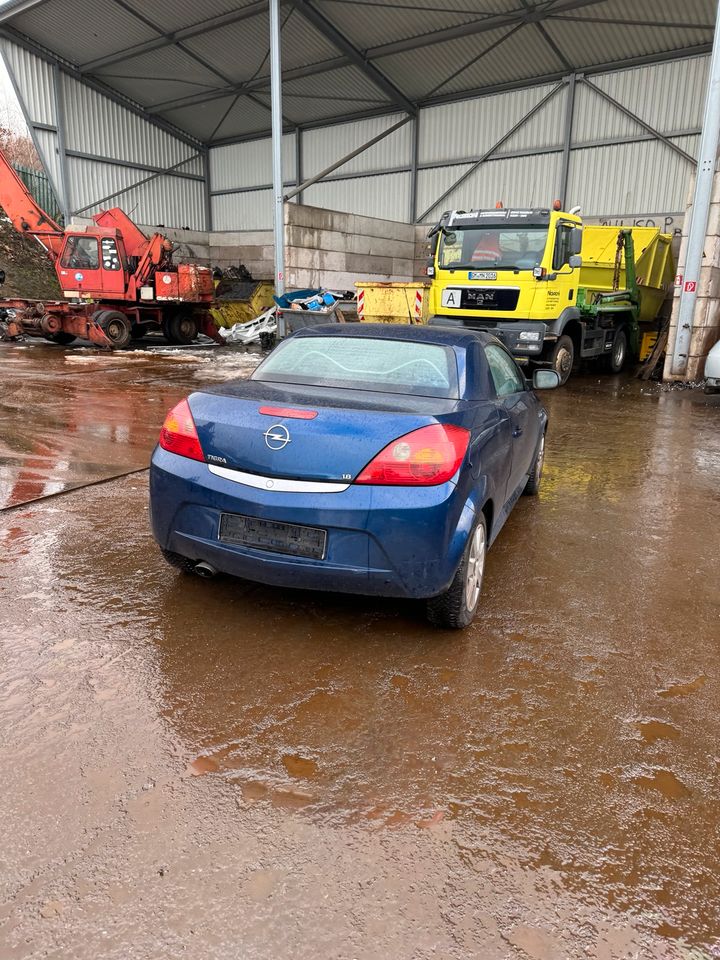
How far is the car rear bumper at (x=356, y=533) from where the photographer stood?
9.47ft

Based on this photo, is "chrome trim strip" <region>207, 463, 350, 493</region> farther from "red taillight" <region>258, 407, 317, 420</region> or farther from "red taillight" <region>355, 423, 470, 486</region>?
"red taillight" <region>258, 407, 317, 420</region>

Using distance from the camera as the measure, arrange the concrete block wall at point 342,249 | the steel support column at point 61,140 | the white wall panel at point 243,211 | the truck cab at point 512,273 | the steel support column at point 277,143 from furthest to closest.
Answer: the white wall panel at point 243,211 < the steel support column at point 61,140 < the concrete block wall at point 342,249 < the steel support column at point 277,143 < the truck cab at point 512,273

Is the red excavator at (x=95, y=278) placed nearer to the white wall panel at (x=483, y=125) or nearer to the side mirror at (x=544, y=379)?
the white wall panel at (x=483, y=125)

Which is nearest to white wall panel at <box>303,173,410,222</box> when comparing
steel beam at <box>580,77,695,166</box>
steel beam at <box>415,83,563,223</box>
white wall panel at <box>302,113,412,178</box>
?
white wall panel at <box>302,113,412,178</box>

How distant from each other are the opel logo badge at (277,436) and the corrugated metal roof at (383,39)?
18462mm

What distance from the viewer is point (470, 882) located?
195 cm

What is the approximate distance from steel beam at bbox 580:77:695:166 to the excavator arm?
1536 centimetres

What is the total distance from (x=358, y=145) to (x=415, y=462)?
2571 cm

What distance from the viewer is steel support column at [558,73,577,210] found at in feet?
66.6

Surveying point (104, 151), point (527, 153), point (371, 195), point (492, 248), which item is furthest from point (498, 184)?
point (104, 151)

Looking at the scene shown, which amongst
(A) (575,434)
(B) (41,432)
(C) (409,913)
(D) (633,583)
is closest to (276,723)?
(C) (409,913)

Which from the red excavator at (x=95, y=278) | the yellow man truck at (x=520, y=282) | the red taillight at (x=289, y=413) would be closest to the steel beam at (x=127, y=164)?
the red excavator at (x=95, y=278)

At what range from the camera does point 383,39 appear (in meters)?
19.9

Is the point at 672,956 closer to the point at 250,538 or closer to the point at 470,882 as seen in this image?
the point at 470,882
